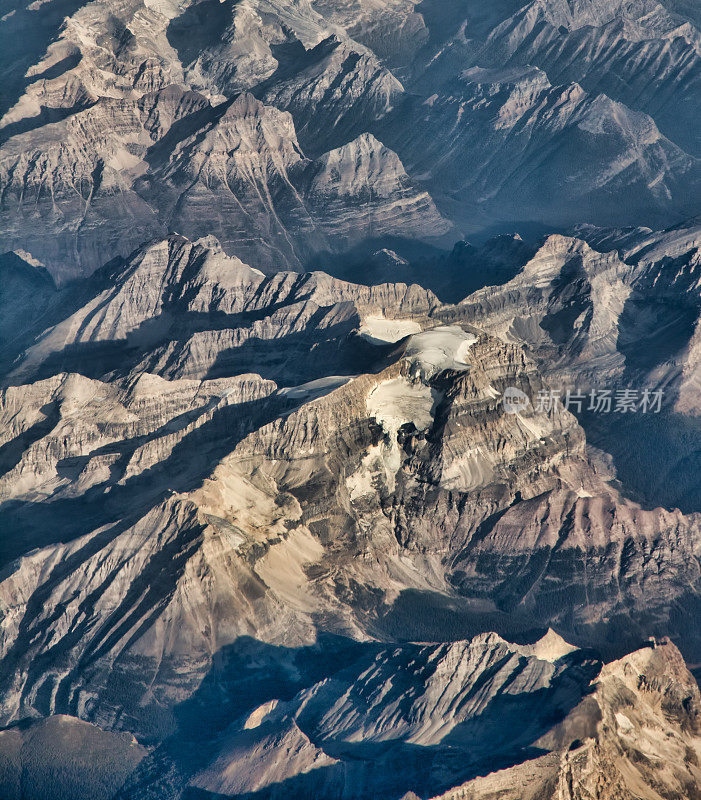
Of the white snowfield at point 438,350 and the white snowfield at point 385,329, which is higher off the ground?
the white snowfield at point 438,350

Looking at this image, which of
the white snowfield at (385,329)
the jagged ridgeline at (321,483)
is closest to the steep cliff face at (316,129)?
the jagged ridgeline at (321,483)

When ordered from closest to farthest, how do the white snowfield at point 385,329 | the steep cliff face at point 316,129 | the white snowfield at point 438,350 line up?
the white snowfield at point 438,350 < the white snowfield at point 385,329 < the steep cliff face at point 316,129

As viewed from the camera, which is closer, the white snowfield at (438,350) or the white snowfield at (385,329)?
the white snowfield at (438,350)

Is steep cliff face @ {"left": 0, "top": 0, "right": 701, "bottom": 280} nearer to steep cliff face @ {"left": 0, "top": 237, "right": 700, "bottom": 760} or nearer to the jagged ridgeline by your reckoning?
the jagged ridgeline

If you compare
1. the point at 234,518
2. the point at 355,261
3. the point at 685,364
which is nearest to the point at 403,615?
the point at 234,518

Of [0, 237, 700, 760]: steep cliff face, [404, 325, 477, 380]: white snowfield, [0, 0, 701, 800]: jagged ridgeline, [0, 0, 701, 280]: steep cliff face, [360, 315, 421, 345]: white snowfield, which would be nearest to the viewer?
[0, 0, 701, 800]: jagged ridgeline

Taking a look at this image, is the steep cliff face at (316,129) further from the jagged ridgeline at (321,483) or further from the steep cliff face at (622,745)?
the steep cliff face at (622,745)

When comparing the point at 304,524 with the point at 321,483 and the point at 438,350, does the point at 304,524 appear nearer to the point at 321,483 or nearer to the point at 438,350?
the point at 321,483

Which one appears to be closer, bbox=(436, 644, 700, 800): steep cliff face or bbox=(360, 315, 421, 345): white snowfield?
bbox=(436, 644, 700, 800): steep cliff face

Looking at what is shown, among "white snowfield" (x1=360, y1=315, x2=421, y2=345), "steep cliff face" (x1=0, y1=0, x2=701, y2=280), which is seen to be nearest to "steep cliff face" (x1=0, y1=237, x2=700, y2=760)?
"white snowfield" (x1=360, y1=315, x2=421, y2=345)

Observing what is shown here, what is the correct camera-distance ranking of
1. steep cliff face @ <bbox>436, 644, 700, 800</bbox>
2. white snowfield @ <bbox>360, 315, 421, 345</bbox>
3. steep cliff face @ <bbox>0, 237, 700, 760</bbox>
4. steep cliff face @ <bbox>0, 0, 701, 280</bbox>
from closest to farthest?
steep cliff face @ <bbox>436, 644, 700, 800</bbox> → steep cliff face @ <bbox>0, 237, 700, 760</bbox> → white snowfield @ <bbox>360, 315, 421, 345</bbox> → steep cliff face @ <bbox>0, 0, 701, 280</bbox>
